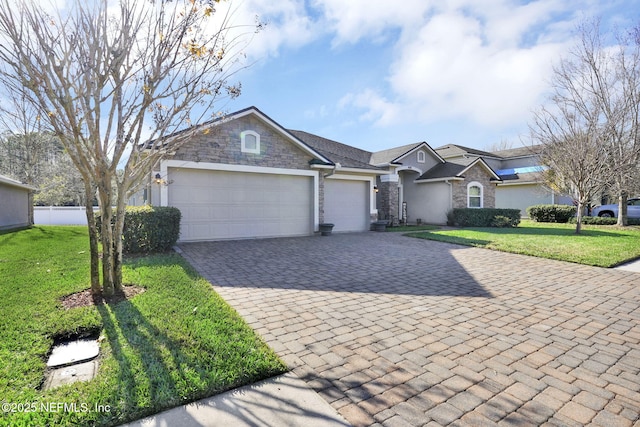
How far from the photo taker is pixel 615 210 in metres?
22.2

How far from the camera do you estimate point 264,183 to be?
12469mm

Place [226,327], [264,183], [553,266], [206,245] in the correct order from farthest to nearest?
[264,183], [206,245], [553,266], [226,327]

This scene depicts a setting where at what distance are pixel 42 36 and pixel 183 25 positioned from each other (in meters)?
1.88

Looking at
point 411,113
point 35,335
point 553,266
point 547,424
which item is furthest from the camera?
point 411,113

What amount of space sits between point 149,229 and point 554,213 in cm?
2249

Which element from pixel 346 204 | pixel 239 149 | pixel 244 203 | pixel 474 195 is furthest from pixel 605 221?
pixel 239 149

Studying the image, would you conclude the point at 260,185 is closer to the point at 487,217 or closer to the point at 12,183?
the point at 487,217

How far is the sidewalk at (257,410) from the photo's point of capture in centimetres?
242

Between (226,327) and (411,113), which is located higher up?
(411,113)

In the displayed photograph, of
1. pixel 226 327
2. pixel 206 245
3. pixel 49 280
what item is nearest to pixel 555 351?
pixel 226 327

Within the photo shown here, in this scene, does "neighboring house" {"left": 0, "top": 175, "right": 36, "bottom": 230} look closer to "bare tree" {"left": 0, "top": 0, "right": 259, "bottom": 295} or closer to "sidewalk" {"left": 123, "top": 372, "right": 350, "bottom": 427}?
"bare tree" {"left": 0, "top": 0, "right": 259, "bottom": 295}

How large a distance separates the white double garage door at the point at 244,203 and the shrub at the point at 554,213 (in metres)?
14.9

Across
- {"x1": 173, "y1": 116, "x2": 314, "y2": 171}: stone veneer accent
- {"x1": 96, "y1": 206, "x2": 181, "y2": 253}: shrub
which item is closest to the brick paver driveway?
{"x1": 96, "y1": 206, "x2": 181, "y2": 253}: shrub

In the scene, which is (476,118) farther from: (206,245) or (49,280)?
(49,280)
